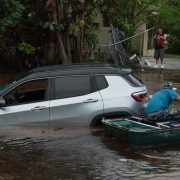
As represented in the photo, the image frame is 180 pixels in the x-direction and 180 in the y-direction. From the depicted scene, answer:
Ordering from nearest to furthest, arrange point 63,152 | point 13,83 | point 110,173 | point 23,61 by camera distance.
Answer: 1. point 110,173
2. point 63,152
3. point 13,83
4. point 23,61

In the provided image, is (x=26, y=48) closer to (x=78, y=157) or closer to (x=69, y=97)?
(x=69, y=97)

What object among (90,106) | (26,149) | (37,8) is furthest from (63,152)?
(37,8)

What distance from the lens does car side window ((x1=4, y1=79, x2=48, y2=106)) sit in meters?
11.5

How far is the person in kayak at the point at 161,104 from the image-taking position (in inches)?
459

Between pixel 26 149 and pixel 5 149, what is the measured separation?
401 millimetres

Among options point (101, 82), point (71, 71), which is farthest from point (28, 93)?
point (101, 82)

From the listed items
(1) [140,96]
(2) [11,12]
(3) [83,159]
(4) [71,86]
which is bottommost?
(3) [83,159]

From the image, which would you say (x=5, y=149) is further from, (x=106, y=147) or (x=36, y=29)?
(x=36, y=29)

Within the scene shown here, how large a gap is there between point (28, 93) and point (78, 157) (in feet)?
8.40

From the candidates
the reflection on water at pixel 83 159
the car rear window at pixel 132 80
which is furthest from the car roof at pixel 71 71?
the reflection on water at pixel 83 159

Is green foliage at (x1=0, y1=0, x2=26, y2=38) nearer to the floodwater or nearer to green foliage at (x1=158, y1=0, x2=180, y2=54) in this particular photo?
the floodwater

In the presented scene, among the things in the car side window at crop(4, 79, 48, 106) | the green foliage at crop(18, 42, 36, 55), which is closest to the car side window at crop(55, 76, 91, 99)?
the car side window at crop(4, 79, 48, 106)

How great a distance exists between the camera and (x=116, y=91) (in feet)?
38.6

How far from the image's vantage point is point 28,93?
1187cm
